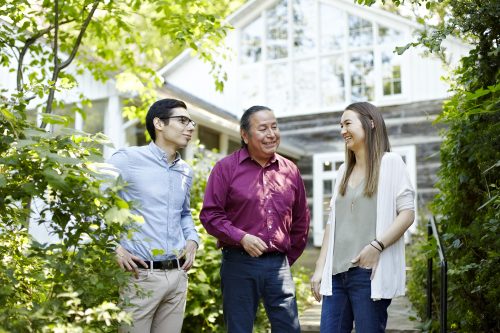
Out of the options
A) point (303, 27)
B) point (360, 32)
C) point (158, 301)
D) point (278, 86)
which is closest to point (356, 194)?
point (158, 301)

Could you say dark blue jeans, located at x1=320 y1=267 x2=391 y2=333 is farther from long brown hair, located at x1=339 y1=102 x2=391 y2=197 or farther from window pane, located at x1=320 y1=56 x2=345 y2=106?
window pane, located at x1=320 y1=56 x2=345 y2=106

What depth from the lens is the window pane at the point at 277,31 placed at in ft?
46.8

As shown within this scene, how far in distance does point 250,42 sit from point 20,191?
1239 cm

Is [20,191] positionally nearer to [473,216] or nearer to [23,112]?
[23,112]

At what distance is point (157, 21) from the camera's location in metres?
6.49

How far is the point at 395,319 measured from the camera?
593 centimetres

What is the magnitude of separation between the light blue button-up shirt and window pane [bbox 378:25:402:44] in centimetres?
1038

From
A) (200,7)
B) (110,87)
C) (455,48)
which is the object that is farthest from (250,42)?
(200,7)

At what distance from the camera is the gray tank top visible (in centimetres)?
322

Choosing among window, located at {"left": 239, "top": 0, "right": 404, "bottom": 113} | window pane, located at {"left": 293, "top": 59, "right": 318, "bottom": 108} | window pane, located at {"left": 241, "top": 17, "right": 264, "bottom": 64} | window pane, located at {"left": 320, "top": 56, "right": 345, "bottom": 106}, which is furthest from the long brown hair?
window pane, located at {"left": 241, "top": 17, "right": 264, "bottom": 64}

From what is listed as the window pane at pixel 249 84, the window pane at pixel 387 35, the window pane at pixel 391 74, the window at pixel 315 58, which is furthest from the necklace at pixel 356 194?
the window pane at pixel 249 84

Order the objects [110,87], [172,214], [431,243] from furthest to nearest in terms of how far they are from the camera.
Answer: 1. [110,87]
2. [431,243]
3. [172,214]

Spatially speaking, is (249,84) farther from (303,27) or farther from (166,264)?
(166,264)

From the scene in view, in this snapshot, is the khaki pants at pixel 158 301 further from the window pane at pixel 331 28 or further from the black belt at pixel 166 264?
the window pane at pixel 331 28
